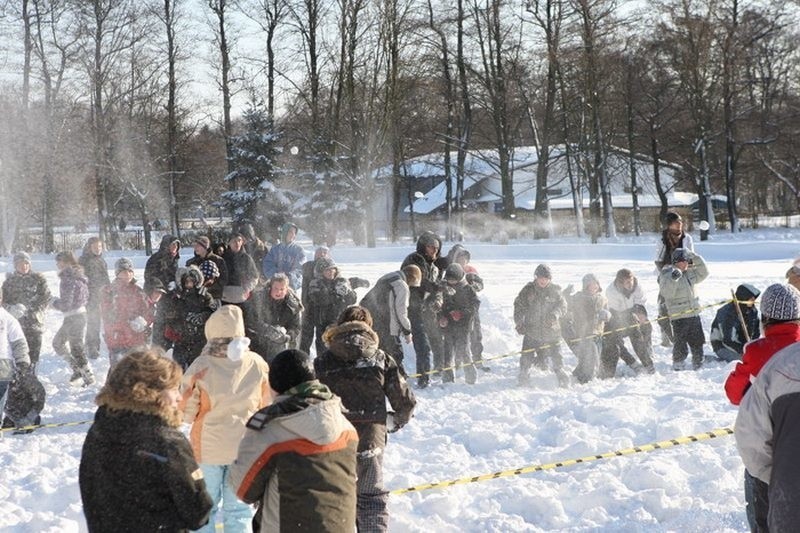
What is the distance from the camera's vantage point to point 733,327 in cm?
1009

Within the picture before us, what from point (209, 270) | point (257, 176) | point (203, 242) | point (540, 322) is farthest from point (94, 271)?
point (257, 176)

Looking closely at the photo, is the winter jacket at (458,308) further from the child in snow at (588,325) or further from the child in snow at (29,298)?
the child in snow at (29,298)

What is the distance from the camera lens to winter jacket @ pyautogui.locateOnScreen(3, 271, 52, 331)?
9.77 m

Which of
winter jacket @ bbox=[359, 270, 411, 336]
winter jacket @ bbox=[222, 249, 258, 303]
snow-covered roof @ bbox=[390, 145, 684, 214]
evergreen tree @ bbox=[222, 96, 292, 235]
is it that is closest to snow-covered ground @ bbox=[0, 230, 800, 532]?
winter jacket @ bbox=[359, 270, 411, 336]

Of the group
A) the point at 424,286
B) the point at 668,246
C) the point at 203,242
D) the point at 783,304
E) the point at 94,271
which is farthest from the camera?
the point at 94,271

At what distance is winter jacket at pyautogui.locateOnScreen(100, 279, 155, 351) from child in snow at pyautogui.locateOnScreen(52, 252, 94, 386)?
3.07ft

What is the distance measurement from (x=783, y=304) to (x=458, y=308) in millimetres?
6831

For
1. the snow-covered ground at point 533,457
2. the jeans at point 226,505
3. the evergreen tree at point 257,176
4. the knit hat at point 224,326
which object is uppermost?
the evergreen tree at point 257,176

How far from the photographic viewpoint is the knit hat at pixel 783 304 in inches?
170

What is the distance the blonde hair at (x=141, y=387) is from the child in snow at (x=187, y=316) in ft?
16.3

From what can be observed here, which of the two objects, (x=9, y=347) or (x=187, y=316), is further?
(x=187, y=316)

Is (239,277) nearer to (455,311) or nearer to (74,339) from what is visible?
(74,339)

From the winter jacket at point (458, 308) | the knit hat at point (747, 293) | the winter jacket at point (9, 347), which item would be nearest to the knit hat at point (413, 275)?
the winter jacket at point (458, 308)

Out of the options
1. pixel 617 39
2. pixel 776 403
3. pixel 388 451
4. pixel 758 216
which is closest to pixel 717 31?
pixel 617 39
